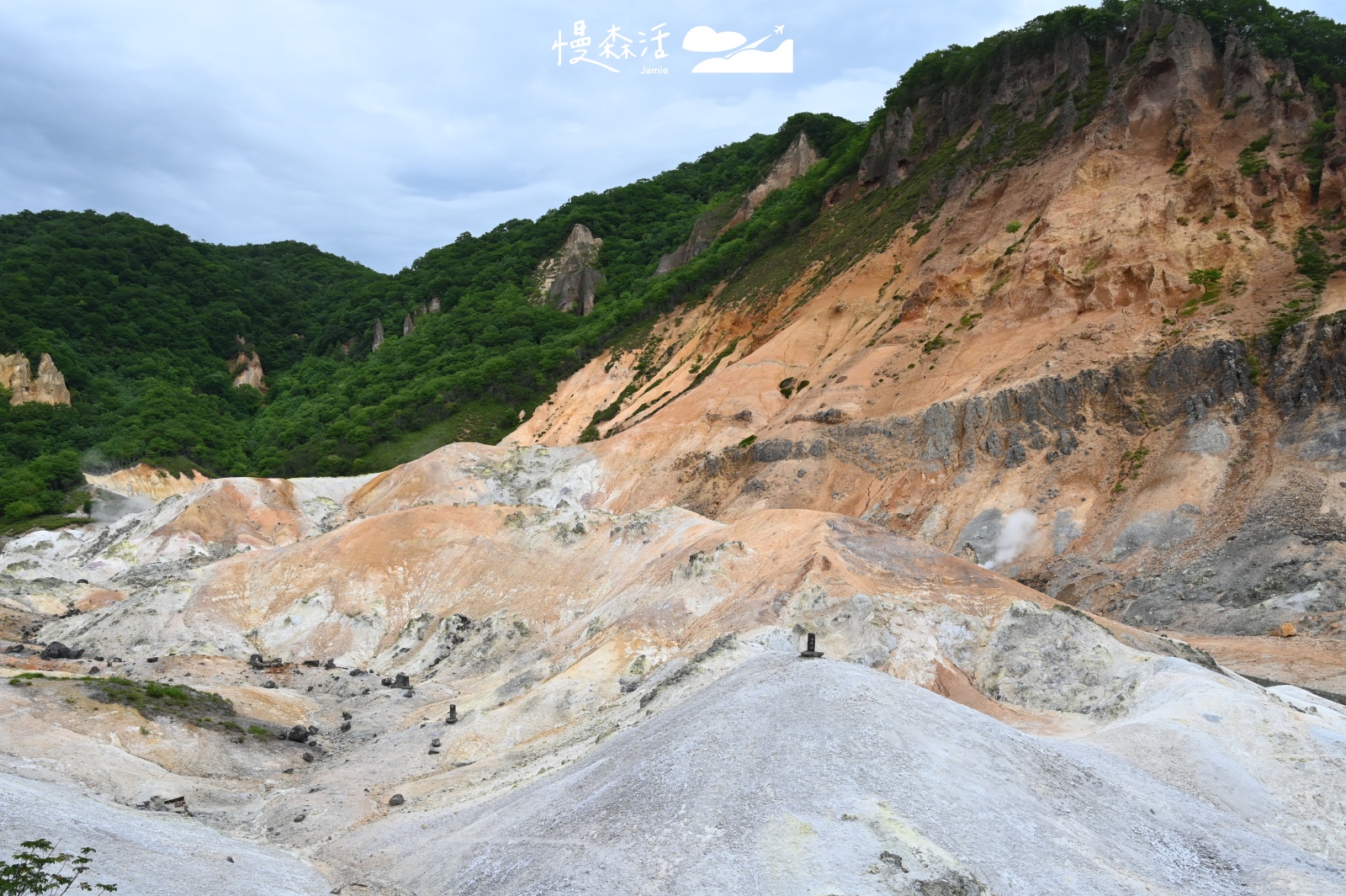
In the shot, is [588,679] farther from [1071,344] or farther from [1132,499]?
[1071,344]

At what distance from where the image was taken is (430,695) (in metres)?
25.8

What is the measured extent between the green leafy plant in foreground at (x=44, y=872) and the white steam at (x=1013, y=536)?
28.4 meters

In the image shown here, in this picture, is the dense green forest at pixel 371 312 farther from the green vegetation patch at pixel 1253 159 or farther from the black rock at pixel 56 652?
the black rock at pixel 56 652

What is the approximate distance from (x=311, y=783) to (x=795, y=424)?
29.6 meters

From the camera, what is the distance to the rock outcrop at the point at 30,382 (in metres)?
79.3

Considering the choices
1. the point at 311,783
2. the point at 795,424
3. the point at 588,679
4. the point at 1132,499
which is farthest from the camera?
the point at 795,424

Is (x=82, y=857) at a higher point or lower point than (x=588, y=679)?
higher

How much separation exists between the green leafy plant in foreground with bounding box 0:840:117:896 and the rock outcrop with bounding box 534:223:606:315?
278 ft

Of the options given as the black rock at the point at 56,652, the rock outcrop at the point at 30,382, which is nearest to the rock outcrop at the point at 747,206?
the rock outcrop at the point at 30,382

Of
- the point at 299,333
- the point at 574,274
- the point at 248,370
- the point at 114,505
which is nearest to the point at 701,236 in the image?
the point at 574,274

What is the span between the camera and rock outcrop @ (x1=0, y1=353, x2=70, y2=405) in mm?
79312

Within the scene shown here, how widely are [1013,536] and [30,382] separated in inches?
3318

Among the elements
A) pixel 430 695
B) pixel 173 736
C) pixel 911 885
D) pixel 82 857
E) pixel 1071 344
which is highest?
pixel 1071 344

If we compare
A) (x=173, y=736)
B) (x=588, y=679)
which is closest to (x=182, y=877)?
(x=173, y=736)
